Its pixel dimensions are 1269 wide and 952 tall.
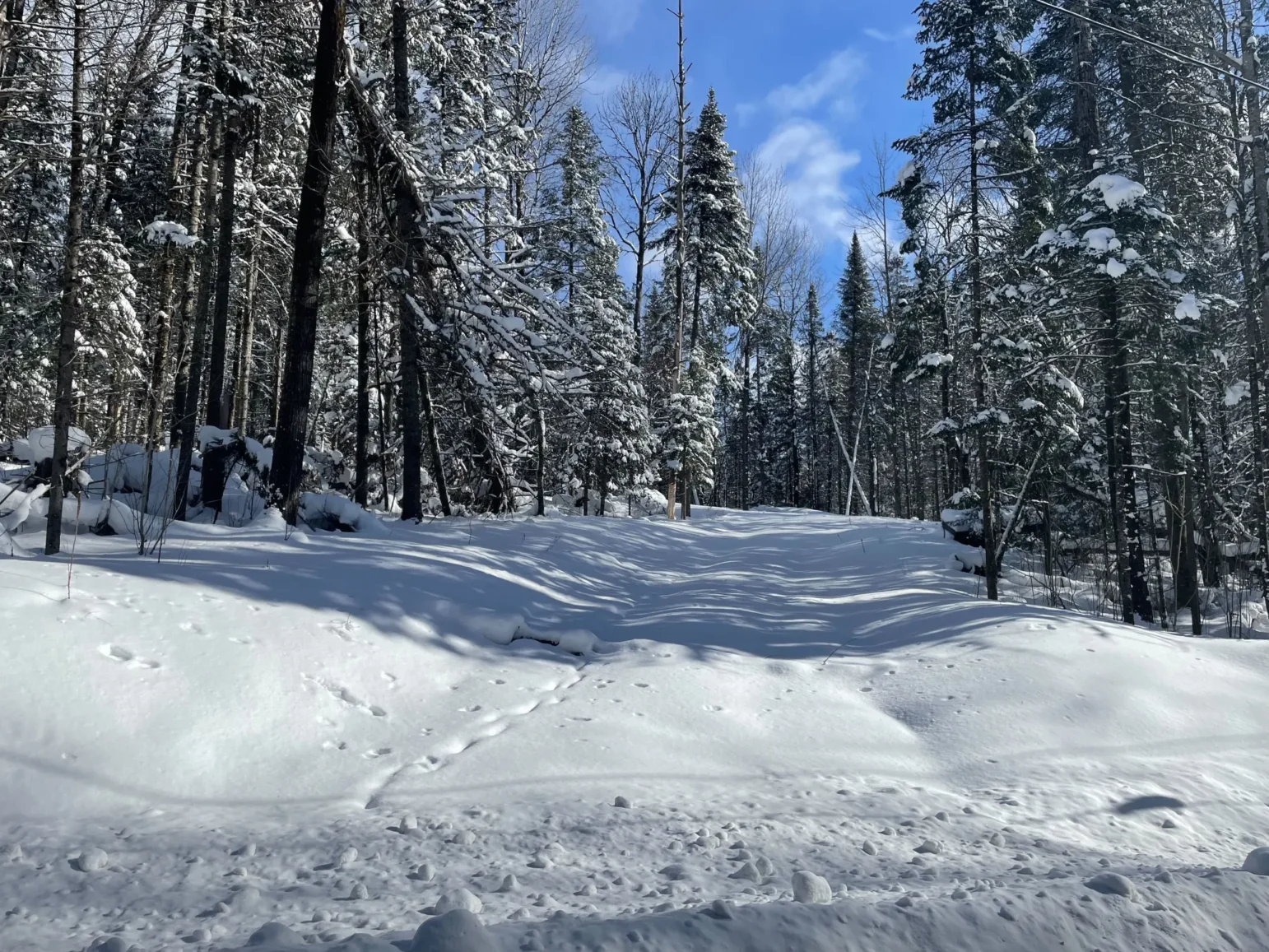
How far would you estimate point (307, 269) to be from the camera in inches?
323

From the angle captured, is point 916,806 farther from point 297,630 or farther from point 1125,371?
point 1125,371

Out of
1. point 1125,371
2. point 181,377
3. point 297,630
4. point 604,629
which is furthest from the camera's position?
point 181,377

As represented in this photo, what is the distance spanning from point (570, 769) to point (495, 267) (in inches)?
278

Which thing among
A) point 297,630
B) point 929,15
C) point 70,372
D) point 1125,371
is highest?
point 929,15

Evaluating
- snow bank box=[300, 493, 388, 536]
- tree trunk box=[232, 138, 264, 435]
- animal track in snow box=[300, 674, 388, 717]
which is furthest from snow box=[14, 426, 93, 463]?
animal track in snow box=[300, 674, 388, 717]

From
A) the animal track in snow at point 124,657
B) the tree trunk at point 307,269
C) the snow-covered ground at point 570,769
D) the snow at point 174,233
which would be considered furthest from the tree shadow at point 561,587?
the snow at point 174,233

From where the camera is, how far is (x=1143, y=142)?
1428 cm

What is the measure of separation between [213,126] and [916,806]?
1459 cm

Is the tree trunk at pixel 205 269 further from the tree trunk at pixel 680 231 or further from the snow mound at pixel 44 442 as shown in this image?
the tree trunk at pixel 680 231

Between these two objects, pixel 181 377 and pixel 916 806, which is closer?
pixel 916 806

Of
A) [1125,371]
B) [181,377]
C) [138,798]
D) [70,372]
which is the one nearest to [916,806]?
[138,798]

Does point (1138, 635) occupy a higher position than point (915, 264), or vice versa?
point (915, 264)

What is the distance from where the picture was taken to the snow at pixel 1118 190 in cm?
1005

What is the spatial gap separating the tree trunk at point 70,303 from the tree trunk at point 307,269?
2464mm
